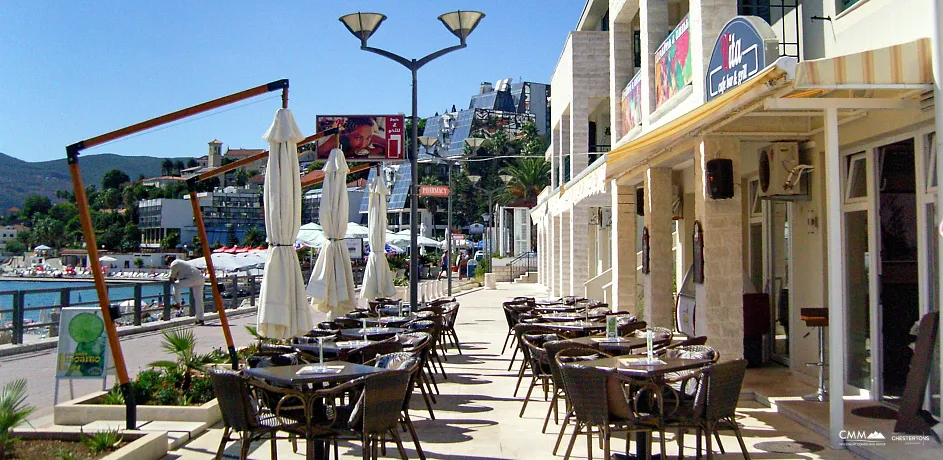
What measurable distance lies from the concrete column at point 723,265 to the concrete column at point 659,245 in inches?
132

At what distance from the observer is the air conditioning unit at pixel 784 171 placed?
948cm

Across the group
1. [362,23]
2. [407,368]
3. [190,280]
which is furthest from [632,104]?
[407,368]

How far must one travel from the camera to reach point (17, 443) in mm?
5906

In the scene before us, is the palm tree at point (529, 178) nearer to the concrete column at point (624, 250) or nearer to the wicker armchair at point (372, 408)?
the concrete column at point (624, 250)

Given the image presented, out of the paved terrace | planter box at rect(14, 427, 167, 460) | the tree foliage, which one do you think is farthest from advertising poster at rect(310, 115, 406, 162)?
the tree foliage

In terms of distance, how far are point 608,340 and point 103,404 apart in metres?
4.58

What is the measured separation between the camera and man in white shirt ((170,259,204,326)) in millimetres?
19500

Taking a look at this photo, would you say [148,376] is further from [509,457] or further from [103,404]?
[509,457]

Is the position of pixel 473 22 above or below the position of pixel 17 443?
above

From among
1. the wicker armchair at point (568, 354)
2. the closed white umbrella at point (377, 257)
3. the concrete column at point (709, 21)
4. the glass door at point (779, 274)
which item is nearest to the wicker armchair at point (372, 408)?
the wicker armchair at point (568, 354)

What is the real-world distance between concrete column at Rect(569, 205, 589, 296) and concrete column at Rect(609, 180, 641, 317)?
650 centimetres

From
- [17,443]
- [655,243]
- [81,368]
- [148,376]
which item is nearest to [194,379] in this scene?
[148,376]

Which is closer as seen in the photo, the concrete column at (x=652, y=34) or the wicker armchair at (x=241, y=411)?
the wicker armchair at (x=241, y=411)

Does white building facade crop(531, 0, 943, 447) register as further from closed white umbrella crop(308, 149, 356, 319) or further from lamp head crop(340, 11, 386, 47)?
lamp head crop(340, 11, 386, 47)
